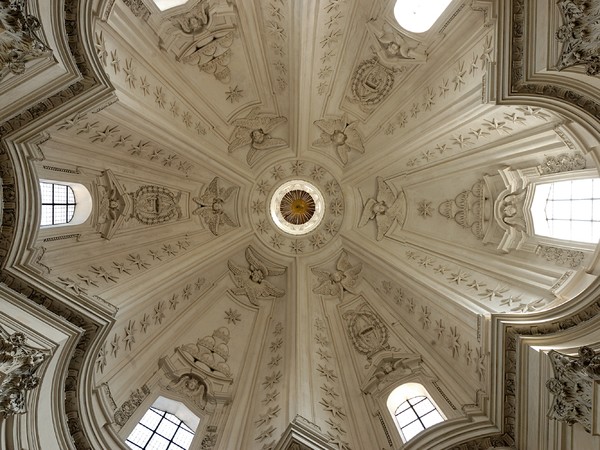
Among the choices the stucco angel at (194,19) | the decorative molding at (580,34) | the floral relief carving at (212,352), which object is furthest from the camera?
the floral relief carving at (212,352)

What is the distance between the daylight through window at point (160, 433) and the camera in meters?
10.7

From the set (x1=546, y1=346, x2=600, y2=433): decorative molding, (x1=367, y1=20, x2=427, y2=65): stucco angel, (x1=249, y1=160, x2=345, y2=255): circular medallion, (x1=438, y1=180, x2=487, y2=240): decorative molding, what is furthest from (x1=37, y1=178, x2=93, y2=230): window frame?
(x1=546, y1=346, x2=600, y2=433): decorative molding

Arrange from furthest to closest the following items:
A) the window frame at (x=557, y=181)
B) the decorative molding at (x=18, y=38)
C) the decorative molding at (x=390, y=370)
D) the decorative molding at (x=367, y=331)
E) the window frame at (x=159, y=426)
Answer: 1. the decorative molding at (x=367, y=331)
2. the decorative molding at (x=390, y=370)
3. the window frame at (x=159, y=426)
4. the window frame at (x=557, y=181)
5. the decorative molding at (x=18, y=38)

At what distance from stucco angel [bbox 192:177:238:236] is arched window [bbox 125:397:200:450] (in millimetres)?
6084

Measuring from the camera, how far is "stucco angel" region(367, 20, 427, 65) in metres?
12.2

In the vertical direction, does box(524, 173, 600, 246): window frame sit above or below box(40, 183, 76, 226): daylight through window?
above

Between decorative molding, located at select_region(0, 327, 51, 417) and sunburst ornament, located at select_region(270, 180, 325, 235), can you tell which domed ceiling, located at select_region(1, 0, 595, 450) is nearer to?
sunburst ornament, located at select_region(270, 180, 325, 235)

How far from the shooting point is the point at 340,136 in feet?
51.5

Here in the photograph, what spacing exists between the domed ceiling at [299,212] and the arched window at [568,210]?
0.49 m

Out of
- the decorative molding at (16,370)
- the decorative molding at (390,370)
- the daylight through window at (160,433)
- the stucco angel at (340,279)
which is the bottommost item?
the decorative molding at (16,370)

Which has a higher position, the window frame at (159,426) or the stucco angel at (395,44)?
the stucco angel at (395,44)

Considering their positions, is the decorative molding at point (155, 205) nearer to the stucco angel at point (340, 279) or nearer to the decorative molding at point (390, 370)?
the stucco angel at point (340, 279)

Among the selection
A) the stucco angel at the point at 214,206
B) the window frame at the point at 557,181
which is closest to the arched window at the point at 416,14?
the window frame at the point at 557,181

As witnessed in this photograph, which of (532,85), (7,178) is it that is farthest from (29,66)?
(532,85)
